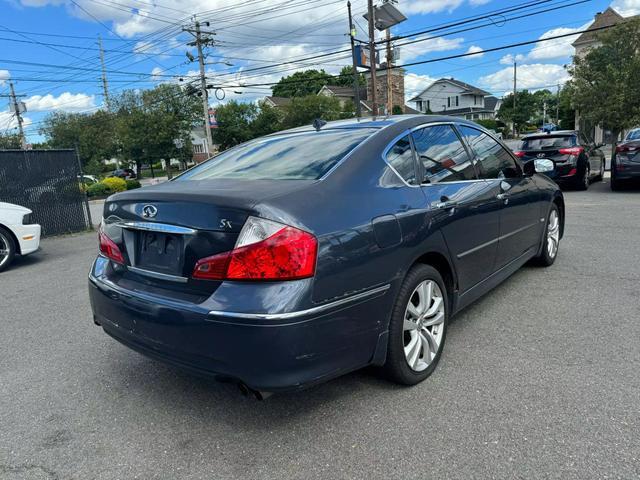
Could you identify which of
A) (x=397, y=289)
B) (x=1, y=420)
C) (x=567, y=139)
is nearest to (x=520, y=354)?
(x=397, y=289)

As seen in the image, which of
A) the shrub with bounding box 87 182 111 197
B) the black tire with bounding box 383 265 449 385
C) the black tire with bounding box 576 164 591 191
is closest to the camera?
the black tire with bounding box 383 265 449 385

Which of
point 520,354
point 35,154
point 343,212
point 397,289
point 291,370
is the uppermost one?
point 35,154

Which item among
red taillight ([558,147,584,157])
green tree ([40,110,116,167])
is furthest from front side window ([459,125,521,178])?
green tree ([40,110,116,167])

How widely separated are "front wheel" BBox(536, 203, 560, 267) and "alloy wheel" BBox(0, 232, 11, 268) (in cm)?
705

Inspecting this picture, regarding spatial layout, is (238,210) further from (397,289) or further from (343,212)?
(397,289)

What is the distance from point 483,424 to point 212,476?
1373 millimetres

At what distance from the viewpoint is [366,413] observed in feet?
8.52

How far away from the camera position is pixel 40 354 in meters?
3.66

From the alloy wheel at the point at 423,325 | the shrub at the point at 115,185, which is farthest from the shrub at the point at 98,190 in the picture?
the alloy wheel at the point at 423,325

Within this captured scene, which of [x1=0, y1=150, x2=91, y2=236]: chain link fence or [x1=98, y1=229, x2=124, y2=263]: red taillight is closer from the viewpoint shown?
[x1=98, y1=229, x2=124, y2=263]: red taillight

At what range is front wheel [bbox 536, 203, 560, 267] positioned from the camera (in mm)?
4984

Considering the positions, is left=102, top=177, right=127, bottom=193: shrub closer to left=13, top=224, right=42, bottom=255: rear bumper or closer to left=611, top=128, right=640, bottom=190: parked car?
left=13, top=224, right=42, bottom=255: rear bumper

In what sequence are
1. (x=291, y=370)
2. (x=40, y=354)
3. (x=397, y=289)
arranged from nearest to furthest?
(x=291, y=370)
(x=397, y=289)
(x=40, y=354)

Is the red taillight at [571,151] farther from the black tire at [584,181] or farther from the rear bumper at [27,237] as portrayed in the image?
the rear bumper at [27,237]
